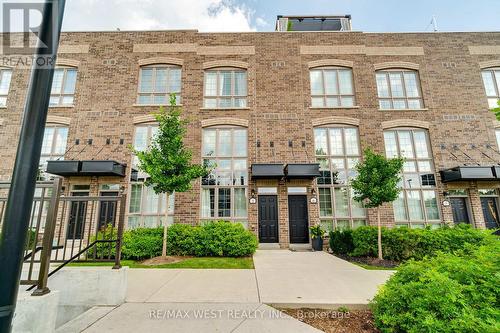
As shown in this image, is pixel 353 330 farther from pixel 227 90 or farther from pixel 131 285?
pixel 227 90

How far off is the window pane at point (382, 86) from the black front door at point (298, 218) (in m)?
7.39

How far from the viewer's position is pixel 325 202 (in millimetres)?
11898

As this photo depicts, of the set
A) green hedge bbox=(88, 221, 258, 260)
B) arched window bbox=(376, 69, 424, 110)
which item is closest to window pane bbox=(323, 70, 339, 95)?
arched window bbox=(376, 69, 424, 110)

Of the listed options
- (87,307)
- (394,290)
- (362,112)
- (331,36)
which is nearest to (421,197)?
(362,112)

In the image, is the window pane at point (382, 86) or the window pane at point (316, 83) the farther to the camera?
the window pane at point (382, 86)

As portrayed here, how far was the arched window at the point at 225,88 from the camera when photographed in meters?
12.8

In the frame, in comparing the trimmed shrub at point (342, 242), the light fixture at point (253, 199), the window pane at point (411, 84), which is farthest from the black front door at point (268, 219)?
the window pane at point (411, 84)

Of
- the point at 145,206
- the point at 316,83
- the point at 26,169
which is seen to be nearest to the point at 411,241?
the point at 316,83

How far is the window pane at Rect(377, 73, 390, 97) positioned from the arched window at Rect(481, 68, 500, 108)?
5383 mm

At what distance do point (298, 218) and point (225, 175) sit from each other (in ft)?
→ 13.7

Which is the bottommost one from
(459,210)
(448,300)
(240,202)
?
(448,300)

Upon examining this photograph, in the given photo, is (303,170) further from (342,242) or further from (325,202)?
(342,242)

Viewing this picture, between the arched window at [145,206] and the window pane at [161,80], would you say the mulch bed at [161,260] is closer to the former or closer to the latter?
the arched window at [145,206]

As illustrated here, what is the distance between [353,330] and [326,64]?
12932mm
